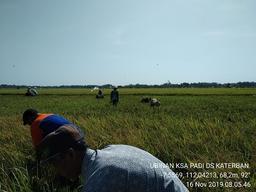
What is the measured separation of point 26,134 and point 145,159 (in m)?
5.91

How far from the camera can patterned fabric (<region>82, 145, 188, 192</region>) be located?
6.69 ft

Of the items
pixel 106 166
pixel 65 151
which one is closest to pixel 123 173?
pixel 106 166

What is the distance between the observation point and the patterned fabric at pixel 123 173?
6.69 ft

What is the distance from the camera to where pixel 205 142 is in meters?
6.21

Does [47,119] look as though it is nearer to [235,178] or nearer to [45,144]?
[45,144]
